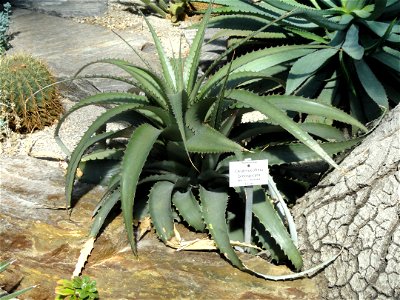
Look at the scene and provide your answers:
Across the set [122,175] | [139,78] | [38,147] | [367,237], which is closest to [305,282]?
[367,237]

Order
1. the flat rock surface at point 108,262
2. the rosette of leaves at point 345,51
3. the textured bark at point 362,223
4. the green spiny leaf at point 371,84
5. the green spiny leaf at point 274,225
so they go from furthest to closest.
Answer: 1. the rosette of leaves at point 345,51
2. the green spiny leaf at point 371,84
3. the green spiny leaf at point 274,225
4. the flat rock surface at point 108,262
5. the textured bark at point 362,223

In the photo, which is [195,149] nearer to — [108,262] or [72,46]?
[108,262]

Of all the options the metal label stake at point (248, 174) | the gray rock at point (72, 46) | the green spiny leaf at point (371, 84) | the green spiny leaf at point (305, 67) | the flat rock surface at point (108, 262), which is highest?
the metal label stake at point (248, 174)

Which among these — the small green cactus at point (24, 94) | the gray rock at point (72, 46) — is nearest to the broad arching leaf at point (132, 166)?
the small green cactus at point (24, 94)

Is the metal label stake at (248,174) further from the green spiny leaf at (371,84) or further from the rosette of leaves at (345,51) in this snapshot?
the green spiny leaf at (371,84)

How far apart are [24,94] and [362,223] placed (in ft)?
8.47

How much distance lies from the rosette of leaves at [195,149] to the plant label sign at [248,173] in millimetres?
71

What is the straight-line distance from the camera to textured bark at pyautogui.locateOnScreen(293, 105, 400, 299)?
289 centimetres

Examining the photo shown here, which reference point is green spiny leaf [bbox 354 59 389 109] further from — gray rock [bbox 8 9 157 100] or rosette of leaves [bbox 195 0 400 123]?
gray rock [bbox 8 9 157 100]

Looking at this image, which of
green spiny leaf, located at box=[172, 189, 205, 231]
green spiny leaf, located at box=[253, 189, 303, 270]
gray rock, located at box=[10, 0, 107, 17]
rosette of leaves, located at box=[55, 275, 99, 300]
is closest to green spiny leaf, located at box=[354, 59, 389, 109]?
green spiny leaf, located at box=[253, 189, 303, 270]

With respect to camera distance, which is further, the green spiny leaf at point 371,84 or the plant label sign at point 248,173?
the green spiny leaf at point 371,84

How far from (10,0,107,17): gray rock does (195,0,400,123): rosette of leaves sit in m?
3.30

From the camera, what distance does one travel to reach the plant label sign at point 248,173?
121 inches

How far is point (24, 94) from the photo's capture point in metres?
4.73
